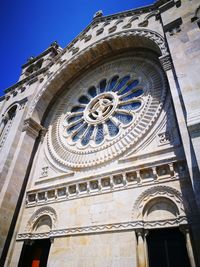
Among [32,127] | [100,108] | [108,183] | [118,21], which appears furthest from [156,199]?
[118,21]

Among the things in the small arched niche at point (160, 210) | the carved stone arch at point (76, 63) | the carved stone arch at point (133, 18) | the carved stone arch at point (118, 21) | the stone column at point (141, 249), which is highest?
the carved stone arch at point (118, 21)

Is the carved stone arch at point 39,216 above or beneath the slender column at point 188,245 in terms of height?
above

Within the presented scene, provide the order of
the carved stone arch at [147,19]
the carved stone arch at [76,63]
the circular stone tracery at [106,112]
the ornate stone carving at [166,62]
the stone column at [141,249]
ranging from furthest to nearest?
1. the carved stone arch at [76,63]
2. the carved stone arch at [147,19]
3. the circular stone tracery at [106,112]
4. the ornate stone carving at [166,62]
5. the stone column at [141,249]

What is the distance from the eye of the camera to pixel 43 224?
7.16 metres

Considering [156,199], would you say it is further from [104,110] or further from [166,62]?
[104,110]

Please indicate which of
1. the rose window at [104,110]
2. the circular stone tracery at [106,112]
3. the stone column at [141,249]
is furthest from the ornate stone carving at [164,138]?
the stone column at [141,249]

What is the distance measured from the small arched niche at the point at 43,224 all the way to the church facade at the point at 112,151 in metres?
0.03

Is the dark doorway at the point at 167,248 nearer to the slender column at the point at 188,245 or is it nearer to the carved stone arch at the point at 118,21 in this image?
the slender column at the point at 188,245

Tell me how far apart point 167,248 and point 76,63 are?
9356 mm

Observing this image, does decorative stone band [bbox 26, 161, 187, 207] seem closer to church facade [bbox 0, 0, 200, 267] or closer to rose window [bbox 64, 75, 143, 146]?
church facade [bbox 0, 0, 200, 267]

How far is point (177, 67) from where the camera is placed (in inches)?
220

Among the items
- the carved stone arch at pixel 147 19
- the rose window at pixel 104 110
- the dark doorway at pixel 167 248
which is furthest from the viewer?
the carved stone arch at pixel 147 19

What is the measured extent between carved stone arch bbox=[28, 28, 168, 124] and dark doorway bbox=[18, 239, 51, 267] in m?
5.64

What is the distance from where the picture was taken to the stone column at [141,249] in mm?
4689
